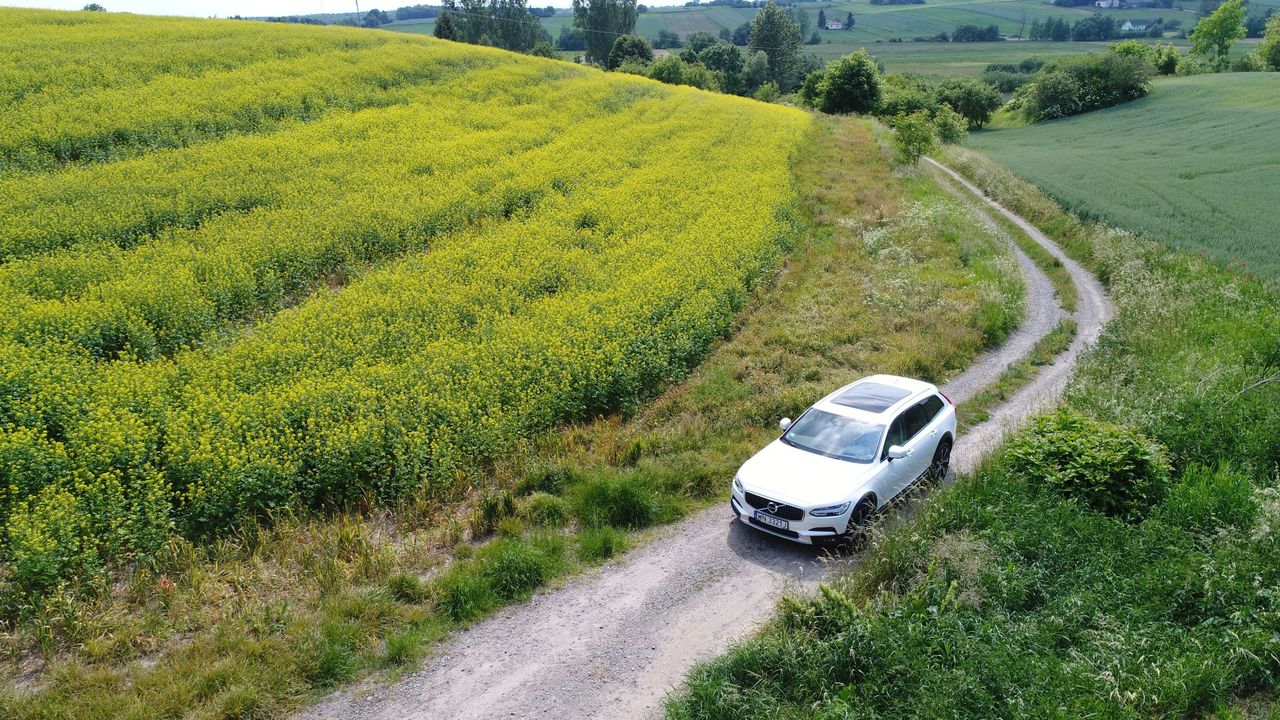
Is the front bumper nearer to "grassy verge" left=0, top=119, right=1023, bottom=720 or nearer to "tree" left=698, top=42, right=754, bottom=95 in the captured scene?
"grassy verge" left=0, top=119, right=1023, bottom=720

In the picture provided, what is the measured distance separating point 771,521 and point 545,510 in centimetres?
364

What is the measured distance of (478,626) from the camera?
9281 millimetres

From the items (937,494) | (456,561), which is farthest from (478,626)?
(937,494)

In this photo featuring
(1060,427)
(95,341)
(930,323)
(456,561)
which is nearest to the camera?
(456,561)

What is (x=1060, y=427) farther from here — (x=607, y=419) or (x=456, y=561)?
(x=456, y=561)

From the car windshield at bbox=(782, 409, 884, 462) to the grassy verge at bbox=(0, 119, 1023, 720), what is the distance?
161 centimetres

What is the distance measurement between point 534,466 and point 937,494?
6575 mm

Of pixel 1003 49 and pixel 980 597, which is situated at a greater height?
pixel 1003 49

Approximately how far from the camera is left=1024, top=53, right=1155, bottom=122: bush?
72750 mm

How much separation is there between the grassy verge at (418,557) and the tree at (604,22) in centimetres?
10070

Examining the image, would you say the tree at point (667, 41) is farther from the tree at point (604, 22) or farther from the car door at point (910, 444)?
the car door at point (910, 444)

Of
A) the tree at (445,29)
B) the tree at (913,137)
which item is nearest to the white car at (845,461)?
the tree at (913,137)

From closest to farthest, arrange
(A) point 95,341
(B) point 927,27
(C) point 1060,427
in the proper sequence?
1. (C) point 1060,427
2. (A) point 95,341
3. (B) point 927,27

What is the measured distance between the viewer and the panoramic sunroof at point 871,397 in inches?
488
